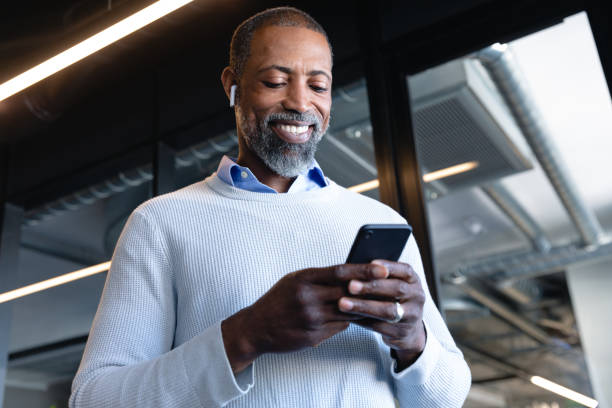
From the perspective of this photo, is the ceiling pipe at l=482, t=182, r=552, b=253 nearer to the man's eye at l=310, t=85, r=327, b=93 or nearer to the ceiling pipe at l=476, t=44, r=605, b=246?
the ceiling pipe at l=476, t=44, r=605, b=246

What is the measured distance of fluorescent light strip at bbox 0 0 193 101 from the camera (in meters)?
2.03

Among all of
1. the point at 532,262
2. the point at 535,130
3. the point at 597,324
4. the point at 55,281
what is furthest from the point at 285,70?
the point at 532,262

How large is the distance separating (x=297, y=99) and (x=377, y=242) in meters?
0.46

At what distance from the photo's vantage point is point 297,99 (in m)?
1.19

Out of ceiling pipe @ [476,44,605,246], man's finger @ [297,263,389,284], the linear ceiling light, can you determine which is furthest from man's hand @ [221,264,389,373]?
ceiling pipe @ [476,44,605,246]

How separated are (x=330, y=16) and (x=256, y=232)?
1.93 metres

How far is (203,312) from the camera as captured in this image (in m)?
1.01

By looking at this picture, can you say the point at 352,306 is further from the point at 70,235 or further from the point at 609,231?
the point at 609,231

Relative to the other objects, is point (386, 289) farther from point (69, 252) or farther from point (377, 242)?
point (69, 252)

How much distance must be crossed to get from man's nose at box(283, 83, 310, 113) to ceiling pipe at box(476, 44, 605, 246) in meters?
1.44

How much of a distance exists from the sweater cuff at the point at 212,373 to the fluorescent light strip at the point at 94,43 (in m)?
1.41

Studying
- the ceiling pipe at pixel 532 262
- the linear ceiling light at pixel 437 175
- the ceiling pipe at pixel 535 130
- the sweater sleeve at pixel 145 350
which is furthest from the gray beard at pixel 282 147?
Result: the ceiling pipe at pixel 532 262

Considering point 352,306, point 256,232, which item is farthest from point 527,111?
point 352,306

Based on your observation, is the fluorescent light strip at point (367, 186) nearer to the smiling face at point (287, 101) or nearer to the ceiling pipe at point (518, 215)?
the smiling face at point (287, 101)
